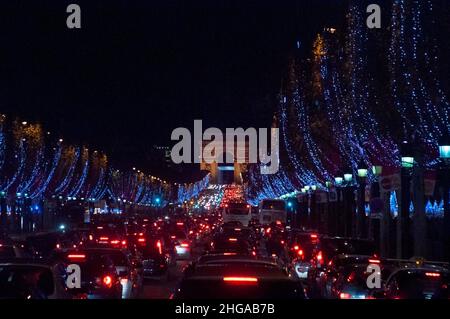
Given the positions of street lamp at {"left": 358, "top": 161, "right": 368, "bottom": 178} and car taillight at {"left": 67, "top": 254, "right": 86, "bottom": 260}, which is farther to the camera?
street lamp at {"left": 358, "top": 161, "right": 368, "bottom": 178}

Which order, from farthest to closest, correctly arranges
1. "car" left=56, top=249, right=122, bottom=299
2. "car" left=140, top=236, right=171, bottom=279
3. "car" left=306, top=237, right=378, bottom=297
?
"car" left=140, top=236, right=171, bottom=279
"car" left=306, top=237, right=378, bottom=297
"car" left=56, top=249, right=122, bottom=299

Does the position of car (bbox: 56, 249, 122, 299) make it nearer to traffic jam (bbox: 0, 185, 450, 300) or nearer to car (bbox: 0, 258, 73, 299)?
traffic jam (bbox: 0, 185, 450, 300)

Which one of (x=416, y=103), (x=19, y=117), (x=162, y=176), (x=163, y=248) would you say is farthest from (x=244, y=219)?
(x=162, y=176)

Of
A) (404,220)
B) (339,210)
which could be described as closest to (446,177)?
(404,220)

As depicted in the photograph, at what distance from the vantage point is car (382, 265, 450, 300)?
573 inches

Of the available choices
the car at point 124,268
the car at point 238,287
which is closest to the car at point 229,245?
the car at point 124,268

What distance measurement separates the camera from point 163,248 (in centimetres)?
3338

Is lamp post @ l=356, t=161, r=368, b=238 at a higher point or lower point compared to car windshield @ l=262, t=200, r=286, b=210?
higher

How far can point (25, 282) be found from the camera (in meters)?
13.2

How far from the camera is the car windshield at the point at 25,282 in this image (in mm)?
12789

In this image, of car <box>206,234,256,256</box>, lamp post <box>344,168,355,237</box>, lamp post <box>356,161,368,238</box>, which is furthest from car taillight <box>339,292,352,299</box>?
lamp post <box>344,168,355,237</box>

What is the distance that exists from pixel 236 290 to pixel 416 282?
5.85m

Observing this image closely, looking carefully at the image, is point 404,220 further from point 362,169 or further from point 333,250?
point 333,250

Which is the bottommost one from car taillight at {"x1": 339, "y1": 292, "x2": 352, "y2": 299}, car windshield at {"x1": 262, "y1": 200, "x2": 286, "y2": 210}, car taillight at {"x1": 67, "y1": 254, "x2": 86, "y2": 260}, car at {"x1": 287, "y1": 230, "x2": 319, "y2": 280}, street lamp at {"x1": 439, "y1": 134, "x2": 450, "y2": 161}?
car windshield at {"x1": 262, "y1": 200, "x2": 286, "y2": 210}
